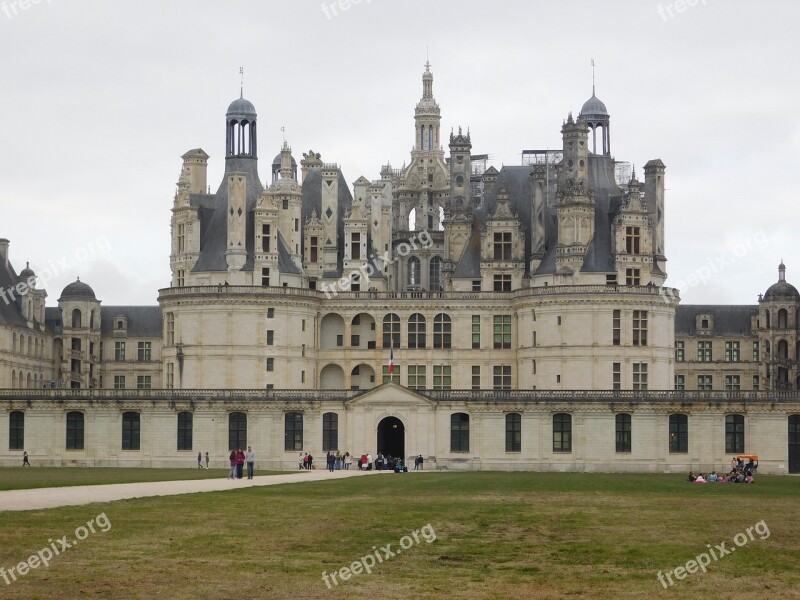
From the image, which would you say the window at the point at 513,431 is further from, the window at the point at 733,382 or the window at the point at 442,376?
the window at the point at 733,382

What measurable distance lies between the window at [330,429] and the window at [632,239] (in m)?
21.7

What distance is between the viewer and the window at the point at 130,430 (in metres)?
95.4

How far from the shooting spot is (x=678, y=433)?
307 ft

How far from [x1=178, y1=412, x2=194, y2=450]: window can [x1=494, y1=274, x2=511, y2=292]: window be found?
23088 mm

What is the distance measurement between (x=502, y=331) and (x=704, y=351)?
33.4 meters

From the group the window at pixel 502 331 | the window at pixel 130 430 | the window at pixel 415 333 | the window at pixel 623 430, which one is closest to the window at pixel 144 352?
the window at pixel 415 333

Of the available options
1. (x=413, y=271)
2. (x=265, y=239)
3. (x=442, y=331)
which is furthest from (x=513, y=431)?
(x=413, y=271)

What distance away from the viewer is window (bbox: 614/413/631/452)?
9369 centimetres

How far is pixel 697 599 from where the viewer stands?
2991 centimetres

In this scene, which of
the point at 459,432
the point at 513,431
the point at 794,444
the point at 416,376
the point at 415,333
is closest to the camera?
the point at 794,444

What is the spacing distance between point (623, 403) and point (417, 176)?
39.1 meters

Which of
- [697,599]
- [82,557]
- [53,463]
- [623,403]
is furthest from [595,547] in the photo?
[53,463]

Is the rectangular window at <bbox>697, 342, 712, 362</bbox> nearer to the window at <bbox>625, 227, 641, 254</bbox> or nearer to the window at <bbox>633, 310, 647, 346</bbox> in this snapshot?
the window at <bbox>633, 310, 647, 346</bbox>

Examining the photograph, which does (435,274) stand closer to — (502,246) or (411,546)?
(502,246)
